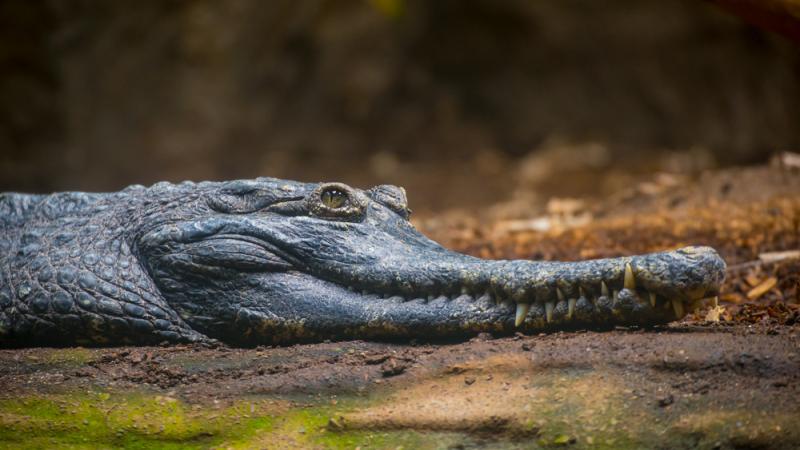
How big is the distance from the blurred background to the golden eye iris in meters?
5.79

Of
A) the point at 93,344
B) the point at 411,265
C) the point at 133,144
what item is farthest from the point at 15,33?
the point at 411,265

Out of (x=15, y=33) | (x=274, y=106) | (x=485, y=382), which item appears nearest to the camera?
(x=485, y=382)

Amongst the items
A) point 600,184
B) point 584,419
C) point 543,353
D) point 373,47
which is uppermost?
point 373,47

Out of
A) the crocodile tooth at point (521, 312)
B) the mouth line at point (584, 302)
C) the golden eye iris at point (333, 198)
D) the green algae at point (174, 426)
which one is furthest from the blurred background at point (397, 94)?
the green algae at point (174, 426)

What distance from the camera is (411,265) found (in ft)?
13.4

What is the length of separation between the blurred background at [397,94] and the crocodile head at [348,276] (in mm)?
5838

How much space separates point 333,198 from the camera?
4.44 m

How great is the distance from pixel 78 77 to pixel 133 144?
3.93ft

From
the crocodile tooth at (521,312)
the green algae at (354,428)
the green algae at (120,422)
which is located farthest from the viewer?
the crocodile tooth at (521,312)

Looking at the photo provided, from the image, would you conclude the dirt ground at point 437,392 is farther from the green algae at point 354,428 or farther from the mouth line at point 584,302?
the mouth line at point 584,302

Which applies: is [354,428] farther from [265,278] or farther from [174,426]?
[265,278]

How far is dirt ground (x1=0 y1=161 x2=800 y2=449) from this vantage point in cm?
333

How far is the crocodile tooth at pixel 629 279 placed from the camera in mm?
3602

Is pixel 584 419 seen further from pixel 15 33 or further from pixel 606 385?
pixel 15 33
